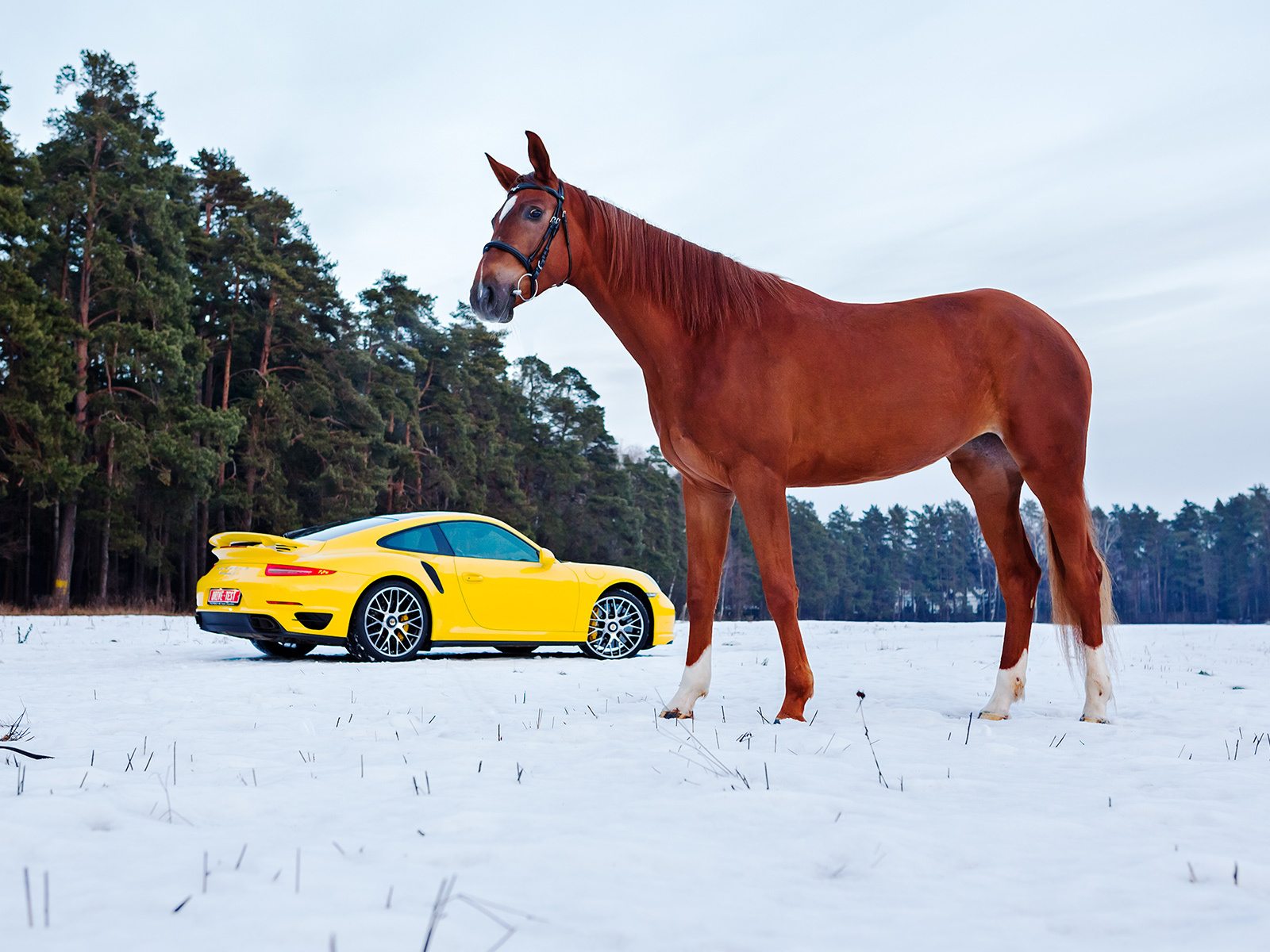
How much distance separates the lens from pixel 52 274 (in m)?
30.4

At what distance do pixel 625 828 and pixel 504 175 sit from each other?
3.79m

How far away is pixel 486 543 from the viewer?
31.1 feet

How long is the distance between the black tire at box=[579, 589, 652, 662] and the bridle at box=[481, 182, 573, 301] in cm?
549

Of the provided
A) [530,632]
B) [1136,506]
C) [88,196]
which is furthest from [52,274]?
[1136,506]

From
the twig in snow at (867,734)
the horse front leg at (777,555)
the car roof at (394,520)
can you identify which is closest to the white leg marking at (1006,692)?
the twig in snow at (867,734)

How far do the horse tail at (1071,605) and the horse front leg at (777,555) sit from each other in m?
1.50

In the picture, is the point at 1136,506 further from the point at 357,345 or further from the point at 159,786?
the point at 159,786

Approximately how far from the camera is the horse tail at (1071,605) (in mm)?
5043

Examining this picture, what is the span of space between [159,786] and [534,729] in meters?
1.68

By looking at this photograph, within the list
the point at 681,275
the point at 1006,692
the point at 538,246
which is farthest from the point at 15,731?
the point at 1006,692

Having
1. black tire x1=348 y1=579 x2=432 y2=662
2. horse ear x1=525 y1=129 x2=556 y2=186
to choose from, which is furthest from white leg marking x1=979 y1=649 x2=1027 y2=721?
black tire x1=348 y1=579 x2=432 y2=662

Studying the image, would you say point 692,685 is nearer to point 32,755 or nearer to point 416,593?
point 32,755

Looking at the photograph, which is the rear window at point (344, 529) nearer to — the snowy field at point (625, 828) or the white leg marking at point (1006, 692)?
the snowy field at point (625, 828)

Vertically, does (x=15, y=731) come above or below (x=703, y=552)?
below
